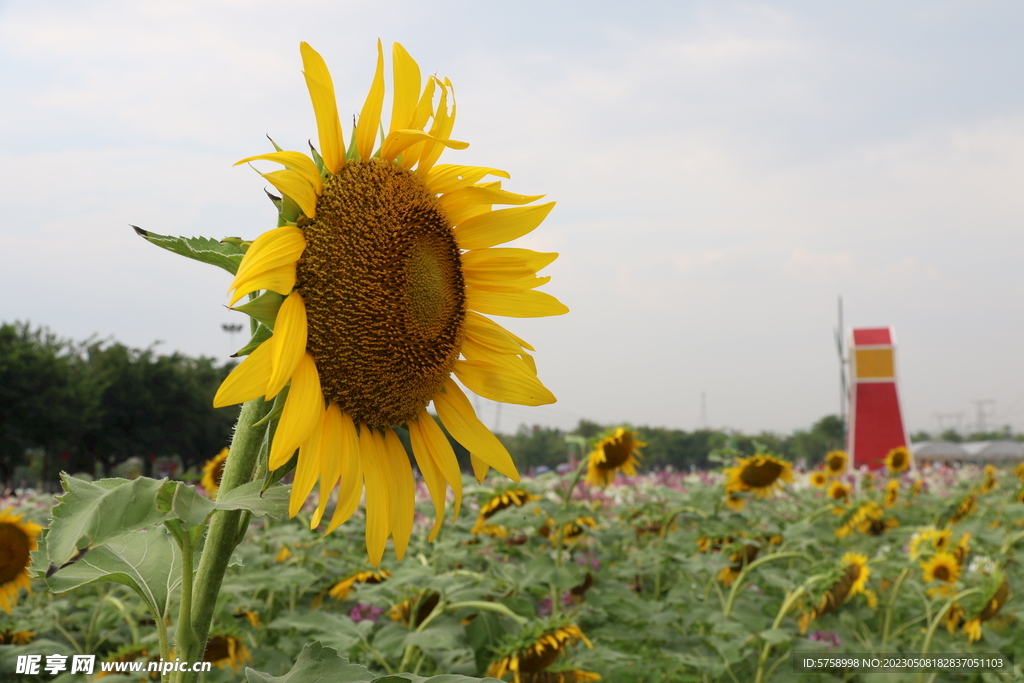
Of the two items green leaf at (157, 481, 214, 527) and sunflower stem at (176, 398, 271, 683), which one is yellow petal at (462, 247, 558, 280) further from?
green leaf at (157, 481, 214, 527)

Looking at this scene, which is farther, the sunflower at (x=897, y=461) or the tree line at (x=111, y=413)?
the tree line at (x=111, y=413)

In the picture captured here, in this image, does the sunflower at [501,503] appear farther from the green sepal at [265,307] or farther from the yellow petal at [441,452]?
the green sepal at [265,307]

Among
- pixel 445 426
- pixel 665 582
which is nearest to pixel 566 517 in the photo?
pixel 665 582

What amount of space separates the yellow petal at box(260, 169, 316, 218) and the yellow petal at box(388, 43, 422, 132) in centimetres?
17

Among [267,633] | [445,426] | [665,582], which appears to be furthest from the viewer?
[665,582]

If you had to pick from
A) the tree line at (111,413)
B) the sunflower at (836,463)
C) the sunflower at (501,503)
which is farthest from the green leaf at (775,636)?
the tree line at (111,413)

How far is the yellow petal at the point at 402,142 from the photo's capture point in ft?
3.49

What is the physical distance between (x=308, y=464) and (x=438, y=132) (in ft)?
1.69

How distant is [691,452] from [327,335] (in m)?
38.1

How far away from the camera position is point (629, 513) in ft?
18.0

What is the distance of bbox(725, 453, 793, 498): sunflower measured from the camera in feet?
16.0

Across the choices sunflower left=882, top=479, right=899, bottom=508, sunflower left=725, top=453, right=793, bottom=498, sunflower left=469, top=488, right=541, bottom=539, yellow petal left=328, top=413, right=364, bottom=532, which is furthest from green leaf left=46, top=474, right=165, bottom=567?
sunflower left=882, top=479, right=899, bottom=508

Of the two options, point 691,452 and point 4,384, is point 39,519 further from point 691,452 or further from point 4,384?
point 691,452

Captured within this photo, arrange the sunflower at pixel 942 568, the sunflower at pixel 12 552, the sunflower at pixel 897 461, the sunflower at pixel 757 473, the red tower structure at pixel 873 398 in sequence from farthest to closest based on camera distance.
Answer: the red tower structure at pixel 873 398
the sunflower at pixel 897 461
the sunflower at pixel 757 473
the sunflower at pixel 942 568
the sunflower at pixel 12 552
